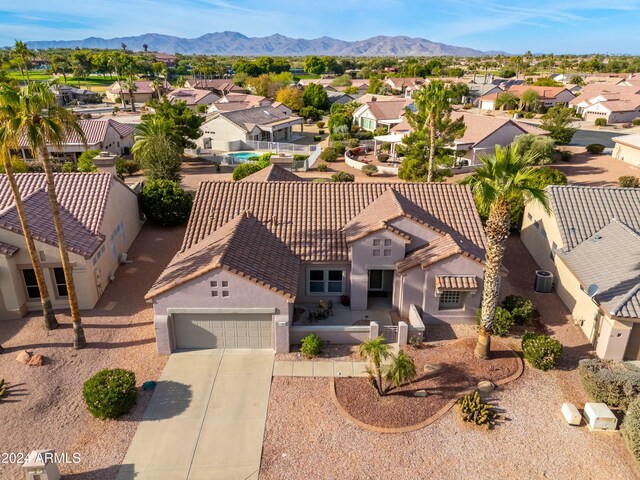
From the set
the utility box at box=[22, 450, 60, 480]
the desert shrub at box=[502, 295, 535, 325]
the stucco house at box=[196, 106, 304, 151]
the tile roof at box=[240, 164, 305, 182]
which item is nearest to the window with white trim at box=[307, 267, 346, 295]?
the desert shrub at box=[502, 295, 535, 325]

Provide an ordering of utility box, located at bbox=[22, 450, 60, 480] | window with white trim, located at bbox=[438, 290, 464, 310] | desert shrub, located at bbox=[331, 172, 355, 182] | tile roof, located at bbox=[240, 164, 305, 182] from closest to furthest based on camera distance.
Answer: utility box, located at bbox=[22, 450, 60, 480] → window with white trim, located at bbox=[438, 290, 464, 310] → tile roof, located at bbox=[240, 164, 305, 182] → desert shrub, located at bbox=[331, 172, 355, 182]

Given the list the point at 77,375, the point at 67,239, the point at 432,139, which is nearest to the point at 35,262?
the point at 67,239

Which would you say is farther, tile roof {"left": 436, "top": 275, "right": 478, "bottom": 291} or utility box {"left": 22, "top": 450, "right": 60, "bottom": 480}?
tile roof {"left": 436, "top": 275, "right": 478, "bottom": 291}

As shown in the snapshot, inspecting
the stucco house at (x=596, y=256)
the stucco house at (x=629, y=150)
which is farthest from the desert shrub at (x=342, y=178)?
the stucco house at (x=629, y=150)

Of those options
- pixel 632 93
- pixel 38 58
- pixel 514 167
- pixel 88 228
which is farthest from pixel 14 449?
pixel 38 58

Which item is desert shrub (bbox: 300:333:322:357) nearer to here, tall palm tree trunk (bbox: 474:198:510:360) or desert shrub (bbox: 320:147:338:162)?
tall palm tree trunk (bbox: 474:198:510:360)

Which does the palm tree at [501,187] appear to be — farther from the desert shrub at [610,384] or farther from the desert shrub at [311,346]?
the desert shrub at [311,346]

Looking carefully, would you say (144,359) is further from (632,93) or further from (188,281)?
(632,93)
